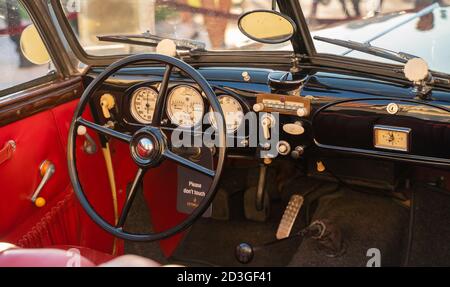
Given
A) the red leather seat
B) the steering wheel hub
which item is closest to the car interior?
the steering wheel hub

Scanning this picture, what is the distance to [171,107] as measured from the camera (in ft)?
9.03

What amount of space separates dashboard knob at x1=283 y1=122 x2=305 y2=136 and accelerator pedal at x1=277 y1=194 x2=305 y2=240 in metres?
0.65

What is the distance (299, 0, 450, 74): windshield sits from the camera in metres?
2.52

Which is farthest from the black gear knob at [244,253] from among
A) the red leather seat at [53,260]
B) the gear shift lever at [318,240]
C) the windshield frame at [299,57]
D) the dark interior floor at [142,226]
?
the red leather seat at [53,260]

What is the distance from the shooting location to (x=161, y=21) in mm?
2908

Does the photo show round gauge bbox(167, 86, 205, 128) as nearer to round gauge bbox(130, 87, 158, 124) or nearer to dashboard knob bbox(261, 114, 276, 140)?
round gauge bbox(130, 87, 158, 124)

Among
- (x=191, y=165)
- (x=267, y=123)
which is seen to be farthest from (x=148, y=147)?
(x=267, y=123)

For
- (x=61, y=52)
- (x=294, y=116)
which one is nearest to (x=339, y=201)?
(x=294, y=116)

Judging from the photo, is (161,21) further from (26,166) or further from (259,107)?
(26,166)

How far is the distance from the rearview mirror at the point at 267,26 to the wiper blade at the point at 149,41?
1.12 ft

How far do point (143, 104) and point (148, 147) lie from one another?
598mm

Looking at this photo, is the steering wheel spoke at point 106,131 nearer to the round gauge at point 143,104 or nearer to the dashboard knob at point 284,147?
the round gauge at point 143,104
